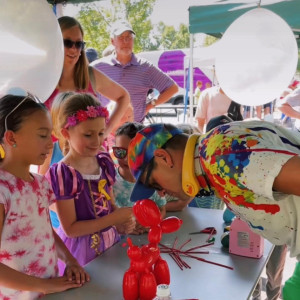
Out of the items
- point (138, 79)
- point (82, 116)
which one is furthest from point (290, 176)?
point (138, 79)

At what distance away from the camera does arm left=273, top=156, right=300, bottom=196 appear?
2.56 ft

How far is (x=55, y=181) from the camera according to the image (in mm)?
1420

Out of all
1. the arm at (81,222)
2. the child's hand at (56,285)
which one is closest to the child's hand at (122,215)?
the arm at (81,222)

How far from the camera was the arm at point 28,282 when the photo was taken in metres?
1.05

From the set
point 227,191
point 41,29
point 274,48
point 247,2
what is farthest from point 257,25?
point 227,191

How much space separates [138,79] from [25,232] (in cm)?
192

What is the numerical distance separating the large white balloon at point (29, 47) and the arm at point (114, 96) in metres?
0.62

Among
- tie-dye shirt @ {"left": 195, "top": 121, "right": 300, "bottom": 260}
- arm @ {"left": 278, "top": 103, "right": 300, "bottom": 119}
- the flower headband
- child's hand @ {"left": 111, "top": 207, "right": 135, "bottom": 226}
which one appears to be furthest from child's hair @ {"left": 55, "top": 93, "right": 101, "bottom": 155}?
arm @ {"left": 278, "top": 103, "right": 300, "bottom": 119}

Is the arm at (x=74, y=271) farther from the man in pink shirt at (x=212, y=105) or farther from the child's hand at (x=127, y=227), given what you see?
the man in pink shirt at (x=212, y=105)

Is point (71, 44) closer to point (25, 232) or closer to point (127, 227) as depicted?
point (127, 227)

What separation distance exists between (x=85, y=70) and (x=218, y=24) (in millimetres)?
1975

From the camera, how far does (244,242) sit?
50.8 inches

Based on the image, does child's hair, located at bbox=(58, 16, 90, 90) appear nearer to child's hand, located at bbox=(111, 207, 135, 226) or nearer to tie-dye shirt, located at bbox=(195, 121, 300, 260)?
child's hand, located at bbox=(111, 207, 135, 226)

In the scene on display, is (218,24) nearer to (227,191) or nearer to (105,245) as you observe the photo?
(105,245)
